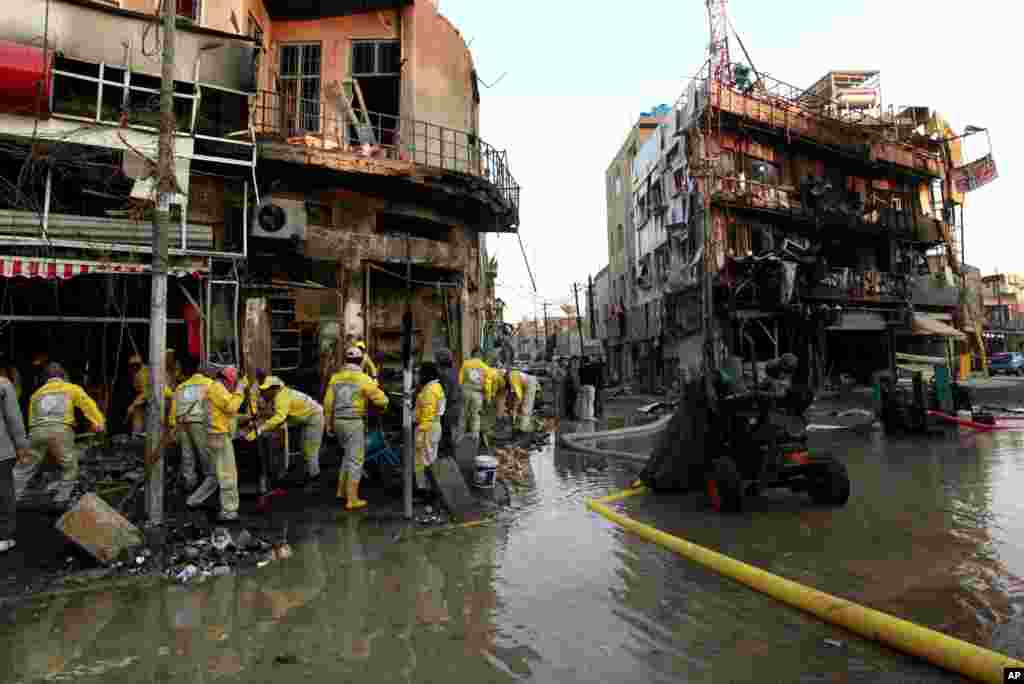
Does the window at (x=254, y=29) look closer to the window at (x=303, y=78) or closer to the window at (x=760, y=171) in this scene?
the window at (x=303, y=78)

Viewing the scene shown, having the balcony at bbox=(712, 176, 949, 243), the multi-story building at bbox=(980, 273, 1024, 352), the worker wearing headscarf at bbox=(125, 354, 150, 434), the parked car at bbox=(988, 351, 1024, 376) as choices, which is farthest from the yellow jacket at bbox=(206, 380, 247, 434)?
the multi-story building at bbox=(980, 273, 1024, 352)

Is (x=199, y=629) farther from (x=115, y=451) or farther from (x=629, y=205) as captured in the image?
(x=629, y=205)

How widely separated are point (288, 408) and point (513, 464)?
13.5ft

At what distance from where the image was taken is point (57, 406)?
736cm

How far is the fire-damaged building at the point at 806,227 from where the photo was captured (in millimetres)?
25000

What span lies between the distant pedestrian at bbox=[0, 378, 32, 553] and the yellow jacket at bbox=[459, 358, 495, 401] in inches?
267

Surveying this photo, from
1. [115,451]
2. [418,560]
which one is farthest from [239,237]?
[418,560]

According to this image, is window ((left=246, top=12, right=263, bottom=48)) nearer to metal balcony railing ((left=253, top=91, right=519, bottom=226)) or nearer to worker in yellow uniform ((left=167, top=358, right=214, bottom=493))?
metal balcony railing ((left=253, top=91, right=519, bottom=226))

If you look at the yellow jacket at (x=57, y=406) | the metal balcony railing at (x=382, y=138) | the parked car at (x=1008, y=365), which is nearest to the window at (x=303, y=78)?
the metal balcony railing at (x=382, y=138)

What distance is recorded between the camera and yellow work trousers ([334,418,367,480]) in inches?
301

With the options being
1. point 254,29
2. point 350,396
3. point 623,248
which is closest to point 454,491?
point 350,396

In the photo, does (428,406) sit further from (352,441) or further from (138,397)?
(138,397)

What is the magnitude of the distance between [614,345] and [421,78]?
3067 centimetres

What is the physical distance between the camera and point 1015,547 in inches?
197
